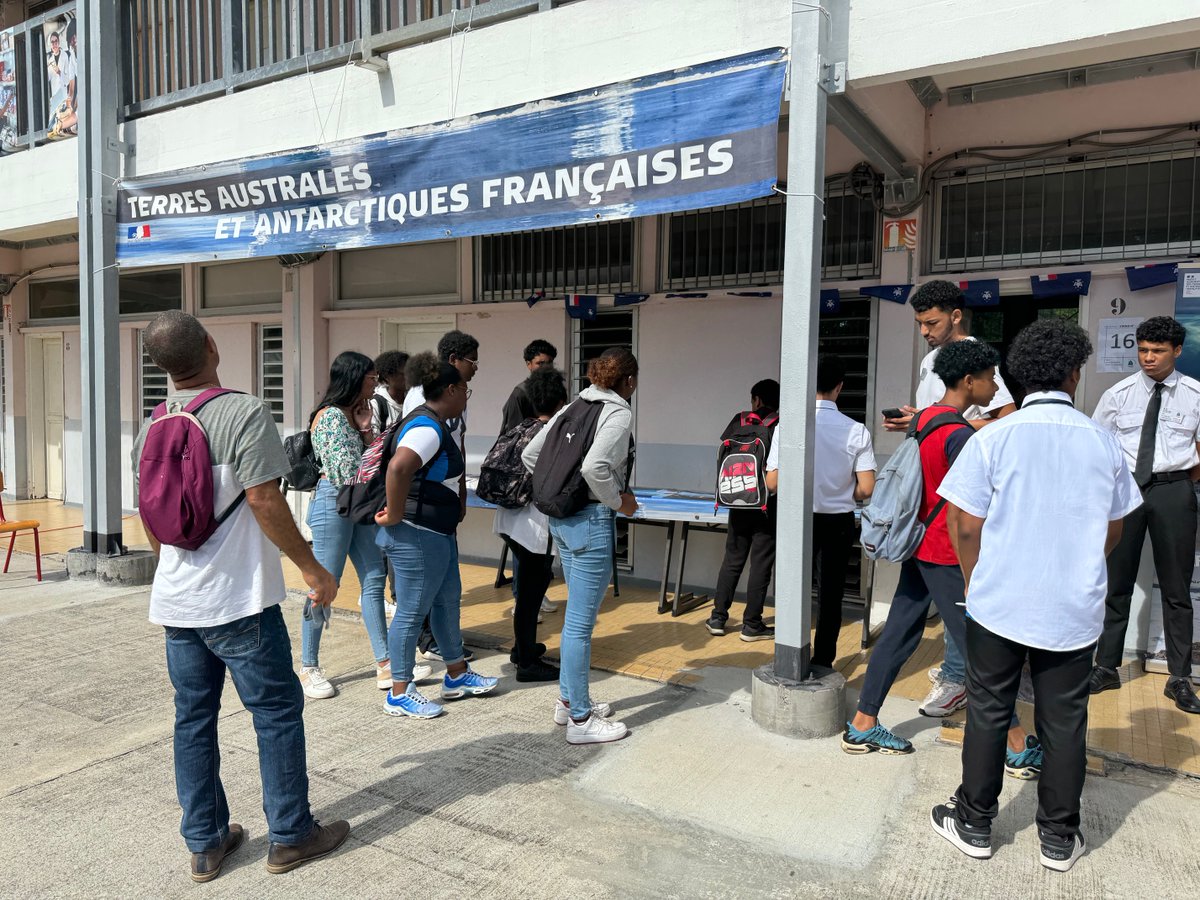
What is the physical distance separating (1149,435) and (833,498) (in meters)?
1.70

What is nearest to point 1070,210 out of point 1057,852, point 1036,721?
point 1036,721

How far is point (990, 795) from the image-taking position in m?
3.02

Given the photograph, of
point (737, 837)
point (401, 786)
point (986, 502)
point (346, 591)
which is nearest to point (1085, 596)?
point (986, 502)

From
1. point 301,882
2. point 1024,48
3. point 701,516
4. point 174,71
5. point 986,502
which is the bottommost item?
point 301,882

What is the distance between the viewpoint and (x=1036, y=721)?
9.66 feet

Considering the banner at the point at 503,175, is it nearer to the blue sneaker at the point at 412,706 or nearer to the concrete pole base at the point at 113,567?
the concrete pole base at the point at 113,567

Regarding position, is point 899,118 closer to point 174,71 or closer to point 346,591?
point 346,591

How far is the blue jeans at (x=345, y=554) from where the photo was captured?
178 inches

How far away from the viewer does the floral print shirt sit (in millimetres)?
4438

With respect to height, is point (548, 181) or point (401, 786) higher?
point (548, 181)

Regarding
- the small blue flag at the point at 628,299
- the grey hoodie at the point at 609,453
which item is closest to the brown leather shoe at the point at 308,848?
the grey hoodie at the point at 609,453

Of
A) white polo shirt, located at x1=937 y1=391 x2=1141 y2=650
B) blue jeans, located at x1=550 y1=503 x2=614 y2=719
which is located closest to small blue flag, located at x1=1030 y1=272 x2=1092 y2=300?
white polo shirt, located at x1=937 y1=391 x2=1141 y2=650

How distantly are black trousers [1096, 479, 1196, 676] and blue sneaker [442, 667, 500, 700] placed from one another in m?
3.33

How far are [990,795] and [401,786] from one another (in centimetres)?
228
